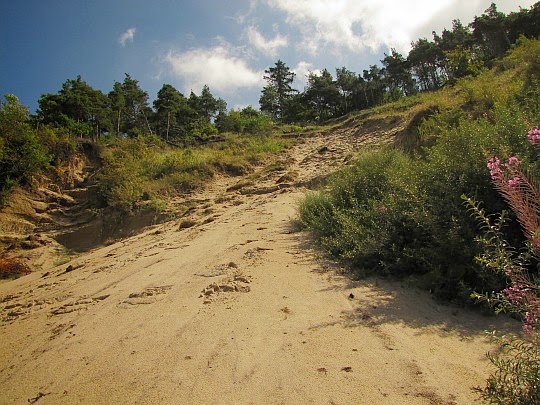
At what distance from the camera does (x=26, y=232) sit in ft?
44.0

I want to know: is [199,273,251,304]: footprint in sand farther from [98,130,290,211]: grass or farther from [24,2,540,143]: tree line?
[24,2,540,143]: tree line

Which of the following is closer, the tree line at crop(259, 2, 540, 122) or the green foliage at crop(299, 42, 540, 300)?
the green foliage at crop(299, 42, 540, 300)

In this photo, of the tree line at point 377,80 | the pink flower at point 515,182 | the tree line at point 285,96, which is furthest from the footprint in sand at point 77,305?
the tree line at point 377,80

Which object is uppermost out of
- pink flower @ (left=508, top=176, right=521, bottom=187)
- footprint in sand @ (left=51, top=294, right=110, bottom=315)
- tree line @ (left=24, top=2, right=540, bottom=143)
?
tree line @ (left=24, top=2, right=540, bottom=143)

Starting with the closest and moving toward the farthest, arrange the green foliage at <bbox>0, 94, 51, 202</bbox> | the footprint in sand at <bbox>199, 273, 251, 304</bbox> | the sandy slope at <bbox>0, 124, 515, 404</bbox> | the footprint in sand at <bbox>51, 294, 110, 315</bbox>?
the sandy slope at <bbox>0, 124, 515, 404</bbox>
the footprint in sand at <bbox>199, 273, 251, 304</bbox>
the footprint in sand at <bbox>51, 294, 110, 315</bbox>
the green foliage at <bbox>0, 94, 51, 202</bbox>

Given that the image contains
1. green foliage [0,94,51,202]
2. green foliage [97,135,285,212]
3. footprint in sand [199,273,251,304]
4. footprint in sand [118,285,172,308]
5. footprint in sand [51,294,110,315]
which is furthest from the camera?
green foliage [0,94,51,202]

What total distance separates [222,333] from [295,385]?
96 cm

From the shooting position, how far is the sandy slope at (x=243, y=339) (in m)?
2.22

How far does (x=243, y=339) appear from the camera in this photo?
112 inches

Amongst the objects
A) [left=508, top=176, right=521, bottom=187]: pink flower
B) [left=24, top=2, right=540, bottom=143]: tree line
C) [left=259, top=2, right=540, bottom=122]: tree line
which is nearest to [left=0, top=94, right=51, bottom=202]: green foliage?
[left=24, top=2, right=540, bottom=143]: tree line

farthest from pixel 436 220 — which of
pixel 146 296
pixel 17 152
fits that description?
pixel 17 152

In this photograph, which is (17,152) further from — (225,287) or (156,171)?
(225,287)

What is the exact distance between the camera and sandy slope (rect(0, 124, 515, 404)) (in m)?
2.22

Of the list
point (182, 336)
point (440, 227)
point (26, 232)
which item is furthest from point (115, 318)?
point (26, 232)
